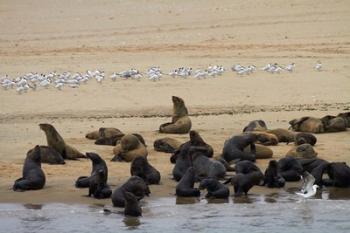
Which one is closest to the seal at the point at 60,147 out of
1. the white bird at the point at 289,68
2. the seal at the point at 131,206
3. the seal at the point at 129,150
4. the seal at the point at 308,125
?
the seal at the point at 129,150

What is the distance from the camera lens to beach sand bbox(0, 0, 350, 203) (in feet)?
46.2

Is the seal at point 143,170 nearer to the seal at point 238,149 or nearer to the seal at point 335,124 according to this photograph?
the seal at point 238,149

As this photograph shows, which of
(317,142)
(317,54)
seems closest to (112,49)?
(317,54)

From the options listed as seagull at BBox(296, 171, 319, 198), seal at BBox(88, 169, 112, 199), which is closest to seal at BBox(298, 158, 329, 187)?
seagull at BBox(296, 171, 319, 198)

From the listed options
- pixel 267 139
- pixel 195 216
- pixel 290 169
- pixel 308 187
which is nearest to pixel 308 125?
pixel 267 139

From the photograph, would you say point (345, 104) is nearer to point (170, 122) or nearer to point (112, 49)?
point (170, 122)

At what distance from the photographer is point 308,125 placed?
50.0ft

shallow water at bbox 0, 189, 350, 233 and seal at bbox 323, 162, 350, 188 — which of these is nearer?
shallow water at bbox 0, 189, 350, 233

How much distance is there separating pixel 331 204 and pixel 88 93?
965cm

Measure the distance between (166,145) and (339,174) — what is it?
2.94 m

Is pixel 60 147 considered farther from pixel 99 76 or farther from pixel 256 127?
pixel 99 76

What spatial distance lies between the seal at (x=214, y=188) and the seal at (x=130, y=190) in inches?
28.7

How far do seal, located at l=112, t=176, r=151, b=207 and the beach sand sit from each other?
0.31 m

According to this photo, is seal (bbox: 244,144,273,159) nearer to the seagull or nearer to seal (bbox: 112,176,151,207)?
the seagull
